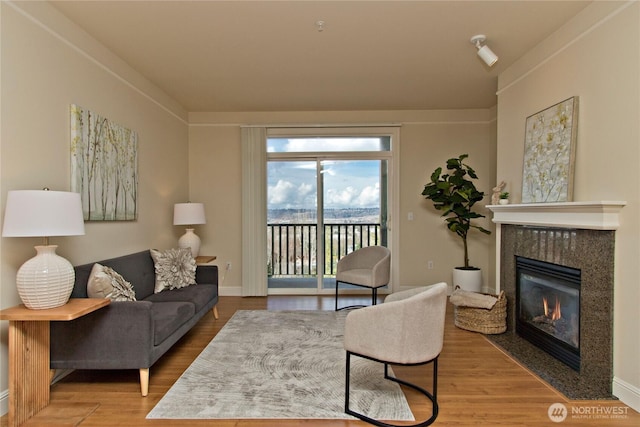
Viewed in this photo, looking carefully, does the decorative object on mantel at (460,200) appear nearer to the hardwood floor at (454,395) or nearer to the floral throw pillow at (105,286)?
the hardwood floor at (454,395)

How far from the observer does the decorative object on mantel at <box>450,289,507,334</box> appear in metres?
3.24

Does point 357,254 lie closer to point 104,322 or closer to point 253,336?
point 253,336

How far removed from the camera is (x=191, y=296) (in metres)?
3.14

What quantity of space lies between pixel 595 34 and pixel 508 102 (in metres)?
1.03

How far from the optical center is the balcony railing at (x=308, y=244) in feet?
16.5

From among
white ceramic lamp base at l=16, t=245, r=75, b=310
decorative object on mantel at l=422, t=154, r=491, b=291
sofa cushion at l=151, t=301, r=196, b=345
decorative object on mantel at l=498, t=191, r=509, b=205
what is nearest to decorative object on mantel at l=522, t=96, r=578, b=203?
decorative object on mantel at l=498, t=191, r=509, b=205

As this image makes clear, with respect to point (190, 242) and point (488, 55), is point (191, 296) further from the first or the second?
point (488, 55)

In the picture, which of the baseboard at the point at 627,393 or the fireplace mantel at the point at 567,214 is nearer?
the baseboard at the point at 627,393

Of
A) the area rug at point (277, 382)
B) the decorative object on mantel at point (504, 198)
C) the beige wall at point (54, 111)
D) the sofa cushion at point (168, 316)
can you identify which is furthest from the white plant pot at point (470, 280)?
the beige wall at point (54, 111)

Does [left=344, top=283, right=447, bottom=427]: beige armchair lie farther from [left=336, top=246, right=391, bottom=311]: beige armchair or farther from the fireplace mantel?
[left=336, top=246, right=391, bottom=311]: beige armchair

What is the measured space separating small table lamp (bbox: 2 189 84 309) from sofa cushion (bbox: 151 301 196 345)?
553mm

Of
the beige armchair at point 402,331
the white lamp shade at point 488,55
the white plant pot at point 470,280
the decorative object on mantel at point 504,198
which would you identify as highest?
the white lamp shade at point 488,55

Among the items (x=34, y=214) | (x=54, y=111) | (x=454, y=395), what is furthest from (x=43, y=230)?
(x=454, y=395)

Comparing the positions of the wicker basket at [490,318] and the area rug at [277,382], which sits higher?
the wicker basket at [490,318]
